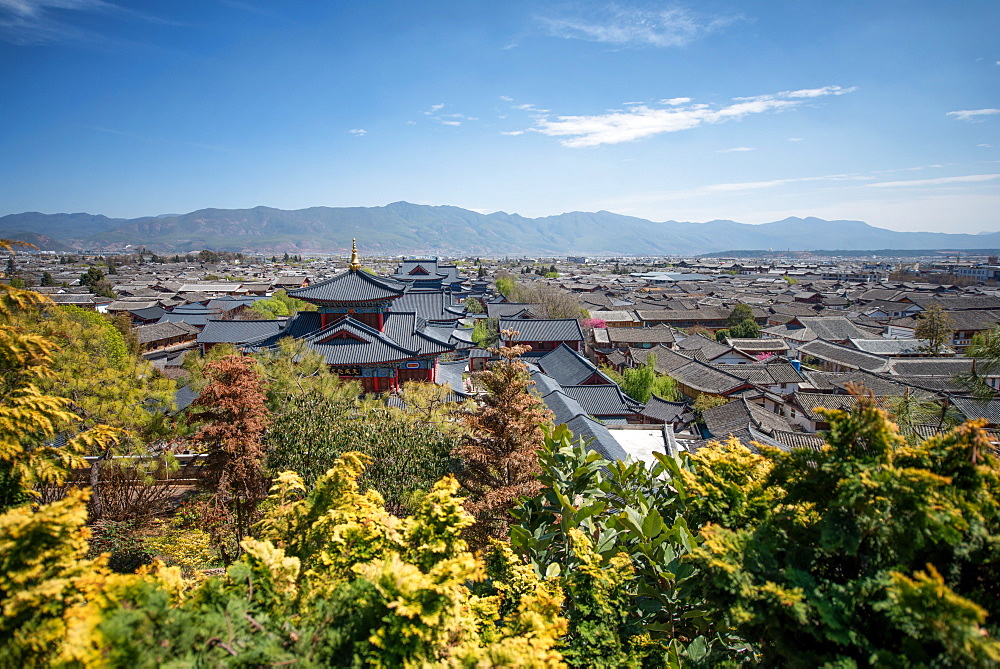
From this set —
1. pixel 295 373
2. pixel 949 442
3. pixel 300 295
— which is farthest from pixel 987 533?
pixel 300 295

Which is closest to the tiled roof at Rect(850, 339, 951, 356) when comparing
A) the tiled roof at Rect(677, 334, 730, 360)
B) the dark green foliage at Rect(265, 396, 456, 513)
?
the tiled roof at Rect(677, 334, 730, 360)

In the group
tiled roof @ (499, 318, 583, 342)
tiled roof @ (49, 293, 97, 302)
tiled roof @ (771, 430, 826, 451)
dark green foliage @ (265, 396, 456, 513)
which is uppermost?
dark green foliage @ (265, 396, 456, 513)

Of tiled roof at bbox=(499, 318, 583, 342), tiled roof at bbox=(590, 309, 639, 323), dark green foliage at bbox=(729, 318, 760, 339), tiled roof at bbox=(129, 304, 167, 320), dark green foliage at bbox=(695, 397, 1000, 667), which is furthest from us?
tiled roof at bbox=(590, 309, 639, 323)

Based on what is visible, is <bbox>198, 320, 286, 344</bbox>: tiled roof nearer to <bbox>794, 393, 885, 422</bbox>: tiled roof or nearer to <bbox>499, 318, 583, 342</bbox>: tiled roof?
<bbox>499, 318, 583, 342</bbox>: tiled roof

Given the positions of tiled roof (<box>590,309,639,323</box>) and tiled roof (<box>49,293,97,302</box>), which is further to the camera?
tiled roof (<box>590,309,639,323</box>)

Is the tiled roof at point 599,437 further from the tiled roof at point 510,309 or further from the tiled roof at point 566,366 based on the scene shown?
the tiled roof at point 510,309

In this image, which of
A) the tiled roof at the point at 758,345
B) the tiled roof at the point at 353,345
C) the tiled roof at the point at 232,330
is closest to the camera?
the tiled roof at the point at 353,345

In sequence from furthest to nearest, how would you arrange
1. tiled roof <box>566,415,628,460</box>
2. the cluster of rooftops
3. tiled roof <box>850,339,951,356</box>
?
tiled roof <box>850,339,951,356</box> → the cluster of rooftops → tiled roof <box>566,415,628,460</box>

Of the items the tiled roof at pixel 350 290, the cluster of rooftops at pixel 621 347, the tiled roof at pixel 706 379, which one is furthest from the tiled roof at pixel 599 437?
the tiled roof at pixel 706 379
